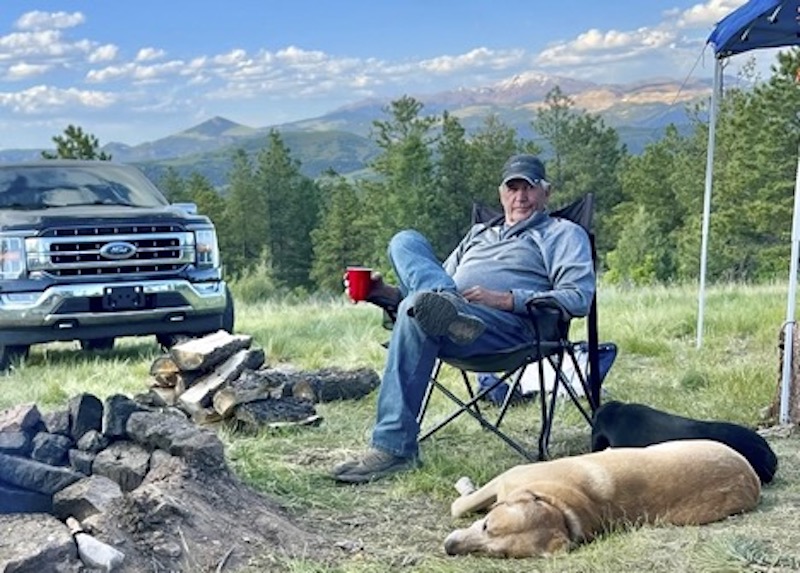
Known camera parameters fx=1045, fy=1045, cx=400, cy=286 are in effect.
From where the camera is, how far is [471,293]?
388 centimetres

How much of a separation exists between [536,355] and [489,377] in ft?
4.22

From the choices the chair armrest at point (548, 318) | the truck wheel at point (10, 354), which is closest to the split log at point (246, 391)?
the chair armrest at point (548, 318)

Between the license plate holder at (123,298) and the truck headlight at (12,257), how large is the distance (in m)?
0.51

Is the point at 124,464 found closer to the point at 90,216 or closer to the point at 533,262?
the point at 533,262

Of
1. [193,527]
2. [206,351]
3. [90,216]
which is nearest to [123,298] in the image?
[90,216]

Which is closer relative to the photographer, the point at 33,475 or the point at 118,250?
the point at 33,475

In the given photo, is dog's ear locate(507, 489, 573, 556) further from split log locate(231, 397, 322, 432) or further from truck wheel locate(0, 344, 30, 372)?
truck wheel locate(0, 344, 30, 372)

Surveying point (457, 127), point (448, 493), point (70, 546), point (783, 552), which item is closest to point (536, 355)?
point (448, 493)

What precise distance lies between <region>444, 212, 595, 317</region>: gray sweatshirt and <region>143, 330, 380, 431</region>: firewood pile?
3.09 feet

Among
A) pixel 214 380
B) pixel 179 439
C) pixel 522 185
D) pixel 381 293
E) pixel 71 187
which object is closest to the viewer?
pixel 179 439

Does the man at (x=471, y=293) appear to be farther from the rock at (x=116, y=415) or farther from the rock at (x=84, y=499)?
the rock at (x=84, y=499)

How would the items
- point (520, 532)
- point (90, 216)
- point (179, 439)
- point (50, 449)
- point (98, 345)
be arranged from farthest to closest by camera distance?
1. point (98, 345)
2. point (90, 216)
3. point (50, 449)
4. point (179, 439)
5. point (520, 532)

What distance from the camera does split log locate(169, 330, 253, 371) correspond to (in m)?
4.80

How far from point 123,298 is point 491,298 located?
3.26m
